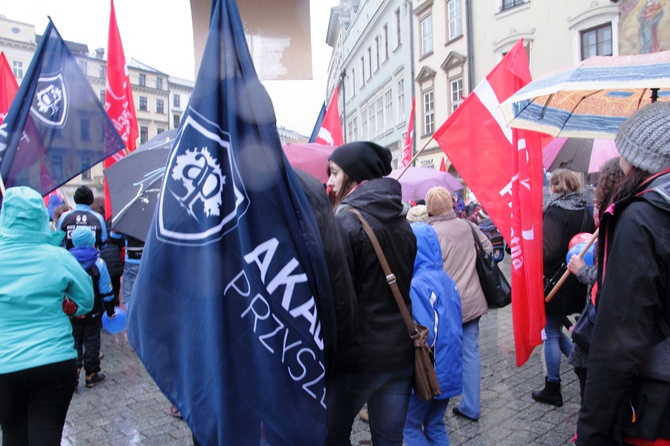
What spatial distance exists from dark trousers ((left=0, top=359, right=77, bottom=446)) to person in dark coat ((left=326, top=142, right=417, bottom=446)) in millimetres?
1416

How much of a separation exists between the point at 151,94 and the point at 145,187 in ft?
242

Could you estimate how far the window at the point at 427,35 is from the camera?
23.6m

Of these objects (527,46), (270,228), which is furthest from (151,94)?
→ (270,228)

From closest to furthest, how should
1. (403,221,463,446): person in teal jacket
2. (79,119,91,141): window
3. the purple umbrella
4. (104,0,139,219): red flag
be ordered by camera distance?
(403,221,463,446): person in teal jacket
(79,119,91,141): window
(104,0,139,219): red flag
the purple umbrella

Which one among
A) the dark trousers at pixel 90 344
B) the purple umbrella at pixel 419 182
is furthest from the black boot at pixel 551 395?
the purple umbrella at pixel 419 182

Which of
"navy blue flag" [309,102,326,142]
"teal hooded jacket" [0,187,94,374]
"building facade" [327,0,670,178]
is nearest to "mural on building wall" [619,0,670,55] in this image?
"building facade" [327,0,670,178]

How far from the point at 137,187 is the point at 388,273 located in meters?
2.21

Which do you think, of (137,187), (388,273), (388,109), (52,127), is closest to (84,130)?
(52,127)

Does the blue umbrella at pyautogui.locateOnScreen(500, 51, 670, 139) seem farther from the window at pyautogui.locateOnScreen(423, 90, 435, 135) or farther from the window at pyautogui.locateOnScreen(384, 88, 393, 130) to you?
the window at pyautogui.locateOnScreen(384, 88, 393, 130)

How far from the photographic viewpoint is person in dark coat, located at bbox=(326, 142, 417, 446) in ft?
7.36

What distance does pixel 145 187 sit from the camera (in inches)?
143

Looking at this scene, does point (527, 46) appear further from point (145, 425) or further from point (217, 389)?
point (217, 389)

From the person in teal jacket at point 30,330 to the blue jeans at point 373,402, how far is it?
1.42 meters

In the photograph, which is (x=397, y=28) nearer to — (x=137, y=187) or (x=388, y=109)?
(x=388, y=109)
